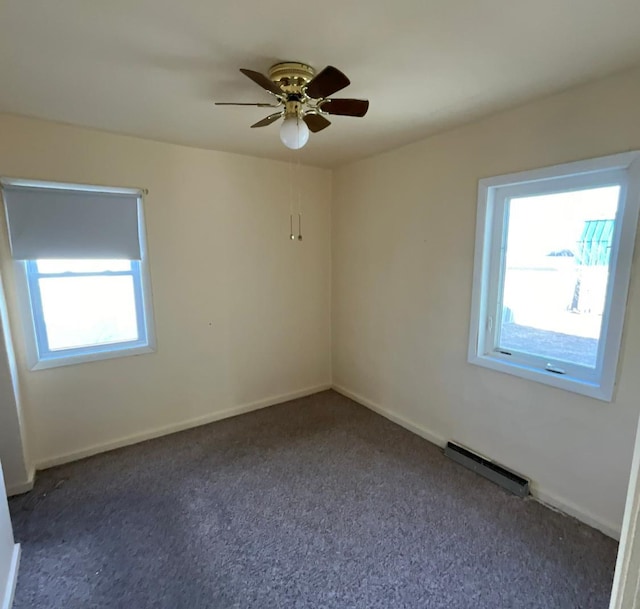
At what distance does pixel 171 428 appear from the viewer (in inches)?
119

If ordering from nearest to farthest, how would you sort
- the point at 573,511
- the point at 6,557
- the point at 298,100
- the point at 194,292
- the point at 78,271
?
the point at 6,557 → the point at 298,100 → the point at 573,511 → the point at 78,271 → the point at 194,292

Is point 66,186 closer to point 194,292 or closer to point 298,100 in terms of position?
point 194,292

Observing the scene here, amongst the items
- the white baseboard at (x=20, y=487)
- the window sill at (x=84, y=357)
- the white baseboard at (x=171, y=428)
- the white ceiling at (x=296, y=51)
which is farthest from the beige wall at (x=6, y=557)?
the white ceiling at (x=296, y=51)

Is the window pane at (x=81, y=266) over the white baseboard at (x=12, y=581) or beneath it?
over

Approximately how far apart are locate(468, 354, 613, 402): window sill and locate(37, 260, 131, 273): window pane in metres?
2.74

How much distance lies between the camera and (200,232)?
9.65ft

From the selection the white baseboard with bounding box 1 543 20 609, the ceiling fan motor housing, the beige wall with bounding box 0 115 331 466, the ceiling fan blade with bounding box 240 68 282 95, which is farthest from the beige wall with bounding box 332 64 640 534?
the white baseboard with bounding box 1 543 20 609

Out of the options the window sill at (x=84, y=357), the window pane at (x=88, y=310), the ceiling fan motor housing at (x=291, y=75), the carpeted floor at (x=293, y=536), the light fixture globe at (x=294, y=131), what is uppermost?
the ceiling fan motor housing at (x=291, y=75)

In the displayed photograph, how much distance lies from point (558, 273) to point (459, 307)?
66cm

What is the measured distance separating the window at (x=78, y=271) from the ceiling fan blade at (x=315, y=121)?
1.56 meters

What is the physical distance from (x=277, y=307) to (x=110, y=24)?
2.45 meters

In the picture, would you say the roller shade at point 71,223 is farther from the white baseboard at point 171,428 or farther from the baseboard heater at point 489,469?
the baseboard heater at point 489,469

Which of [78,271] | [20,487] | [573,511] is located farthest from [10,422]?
[573,511]

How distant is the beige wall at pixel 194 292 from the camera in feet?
8.00
